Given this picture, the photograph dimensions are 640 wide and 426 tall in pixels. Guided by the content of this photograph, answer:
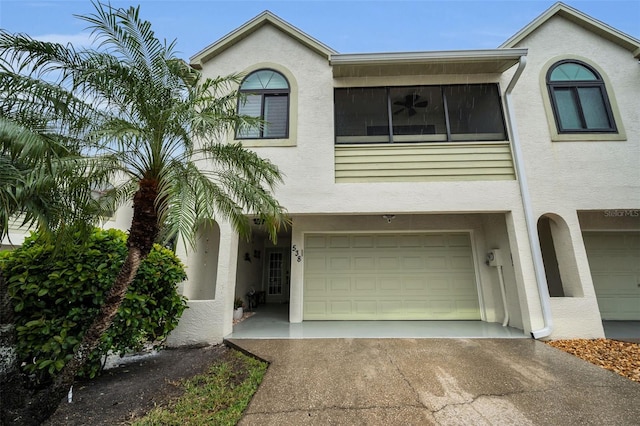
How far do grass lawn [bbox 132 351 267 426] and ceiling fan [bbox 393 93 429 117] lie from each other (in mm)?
7558

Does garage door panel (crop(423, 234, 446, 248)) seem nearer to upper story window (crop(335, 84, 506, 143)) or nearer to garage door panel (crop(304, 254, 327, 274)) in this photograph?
upper story window (crop(335, 84, 506, 143))

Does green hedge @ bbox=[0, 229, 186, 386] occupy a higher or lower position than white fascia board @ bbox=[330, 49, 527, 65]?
lower

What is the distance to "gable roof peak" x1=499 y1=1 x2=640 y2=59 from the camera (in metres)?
6.88

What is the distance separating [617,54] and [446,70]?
181 inches

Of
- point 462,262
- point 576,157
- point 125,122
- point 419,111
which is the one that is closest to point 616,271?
point 576,157

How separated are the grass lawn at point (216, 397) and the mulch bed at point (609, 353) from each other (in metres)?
5.71

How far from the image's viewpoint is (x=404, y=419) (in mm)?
2979

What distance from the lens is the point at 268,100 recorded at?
7156 mm

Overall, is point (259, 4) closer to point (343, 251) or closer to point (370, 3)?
point (370, 3)

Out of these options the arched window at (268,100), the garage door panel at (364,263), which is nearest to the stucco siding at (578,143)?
the garage door panel at (364,263)

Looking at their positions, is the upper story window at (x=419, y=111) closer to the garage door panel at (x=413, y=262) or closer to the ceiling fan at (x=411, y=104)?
the ceiling fan at (x=411, y=104)

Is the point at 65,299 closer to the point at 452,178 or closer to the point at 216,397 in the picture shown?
the point at 216,397

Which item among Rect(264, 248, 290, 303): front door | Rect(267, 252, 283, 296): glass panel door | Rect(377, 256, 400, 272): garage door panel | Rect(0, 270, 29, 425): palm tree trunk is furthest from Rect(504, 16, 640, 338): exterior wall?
Rect(267, 252, 283, 296): glass panel door

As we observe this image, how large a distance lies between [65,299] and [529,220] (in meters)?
9.07
